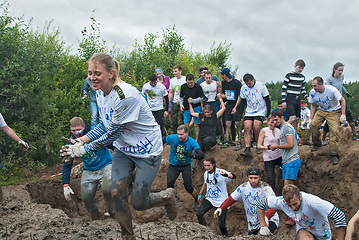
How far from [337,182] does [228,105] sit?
331 centimetres

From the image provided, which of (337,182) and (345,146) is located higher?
(345,146)

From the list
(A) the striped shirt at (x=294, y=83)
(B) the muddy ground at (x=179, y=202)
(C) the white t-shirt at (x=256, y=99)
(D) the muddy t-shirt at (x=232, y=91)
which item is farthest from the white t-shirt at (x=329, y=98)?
(D) the muddy t-shirt at (x=232, y=91)

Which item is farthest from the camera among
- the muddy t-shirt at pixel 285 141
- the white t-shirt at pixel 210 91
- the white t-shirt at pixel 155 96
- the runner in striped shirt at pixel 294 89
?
the white t-shirt at pixel 155 96

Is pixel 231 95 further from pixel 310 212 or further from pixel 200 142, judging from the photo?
pixel 310 212

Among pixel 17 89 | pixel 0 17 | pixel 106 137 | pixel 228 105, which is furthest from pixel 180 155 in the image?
pixel 0 17

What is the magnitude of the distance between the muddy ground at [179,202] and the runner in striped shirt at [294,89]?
1.01 m

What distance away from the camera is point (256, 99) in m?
8.83

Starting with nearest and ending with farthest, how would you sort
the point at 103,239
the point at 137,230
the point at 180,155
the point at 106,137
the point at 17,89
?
the point at 106,137, the point at 103,239, the point at 137,230, the point at 180,155, the point at 17,89

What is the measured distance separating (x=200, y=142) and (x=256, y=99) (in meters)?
1.92

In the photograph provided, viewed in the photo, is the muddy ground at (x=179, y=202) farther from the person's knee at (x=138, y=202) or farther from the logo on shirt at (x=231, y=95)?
the logo on shirt at (x=231, y=95)

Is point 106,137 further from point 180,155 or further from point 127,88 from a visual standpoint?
point 180,155

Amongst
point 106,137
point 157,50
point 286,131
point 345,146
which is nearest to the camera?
point 106,137

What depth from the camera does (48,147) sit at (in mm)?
11656

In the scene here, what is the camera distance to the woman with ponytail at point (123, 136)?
3.89 meters
